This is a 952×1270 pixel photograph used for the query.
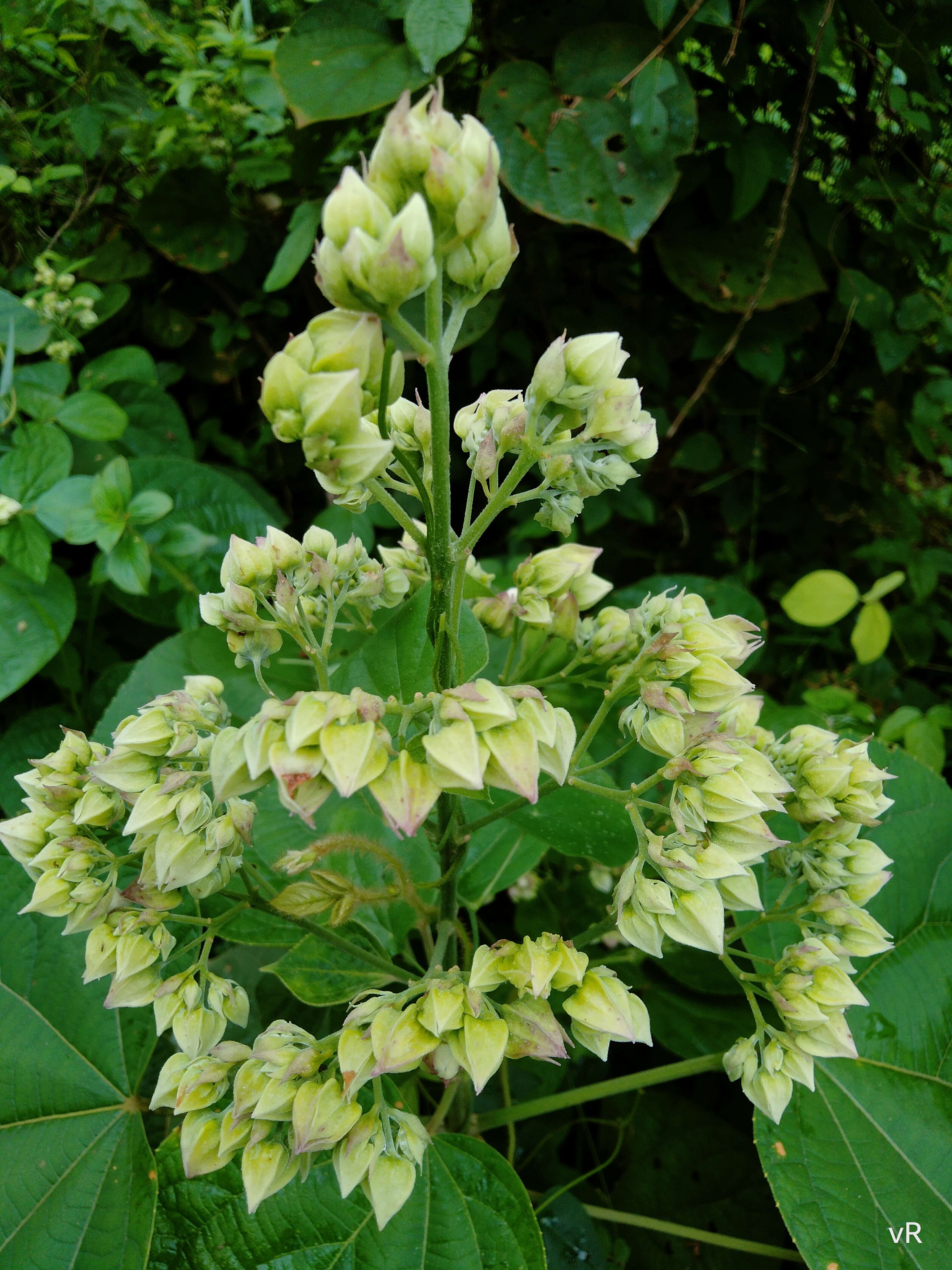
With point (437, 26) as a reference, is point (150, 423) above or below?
below

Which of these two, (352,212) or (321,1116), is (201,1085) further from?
(352,212)

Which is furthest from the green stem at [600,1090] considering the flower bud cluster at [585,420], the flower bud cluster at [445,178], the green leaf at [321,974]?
the flower bud cluster at [445,178]

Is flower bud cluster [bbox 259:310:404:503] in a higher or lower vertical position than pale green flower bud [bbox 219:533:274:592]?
higher

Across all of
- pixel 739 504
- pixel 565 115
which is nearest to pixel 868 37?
pixel 565 115

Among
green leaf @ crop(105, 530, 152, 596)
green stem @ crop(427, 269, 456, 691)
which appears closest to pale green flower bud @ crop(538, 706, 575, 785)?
green stem @ crop(427, 269, 456, 691)

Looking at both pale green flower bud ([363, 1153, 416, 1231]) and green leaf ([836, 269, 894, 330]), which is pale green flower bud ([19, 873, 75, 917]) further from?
green leaf ([836, 269, 894, 330])

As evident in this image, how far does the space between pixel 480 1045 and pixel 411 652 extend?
1.65 ft

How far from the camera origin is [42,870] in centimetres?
99

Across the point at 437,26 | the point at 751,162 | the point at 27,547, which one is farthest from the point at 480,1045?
the point at 751,162

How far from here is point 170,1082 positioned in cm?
97

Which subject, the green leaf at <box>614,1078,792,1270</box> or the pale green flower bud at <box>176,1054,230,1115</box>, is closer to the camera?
the pale green flower bud at <box>176,1054,230,1115</box>

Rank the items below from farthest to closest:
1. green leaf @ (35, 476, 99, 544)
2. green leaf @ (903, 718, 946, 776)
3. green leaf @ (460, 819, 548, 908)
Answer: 1. green leaf @ (903, 718, 946, 776)
2. green leaf @ (35, 476, 99, 544)
3. green leaf @ (460, 819, 548, 908)

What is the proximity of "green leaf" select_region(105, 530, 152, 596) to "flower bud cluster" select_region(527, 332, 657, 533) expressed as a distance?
1090 millimetres

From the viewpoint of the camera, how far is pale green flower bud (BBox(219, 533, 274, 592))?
0.98m
